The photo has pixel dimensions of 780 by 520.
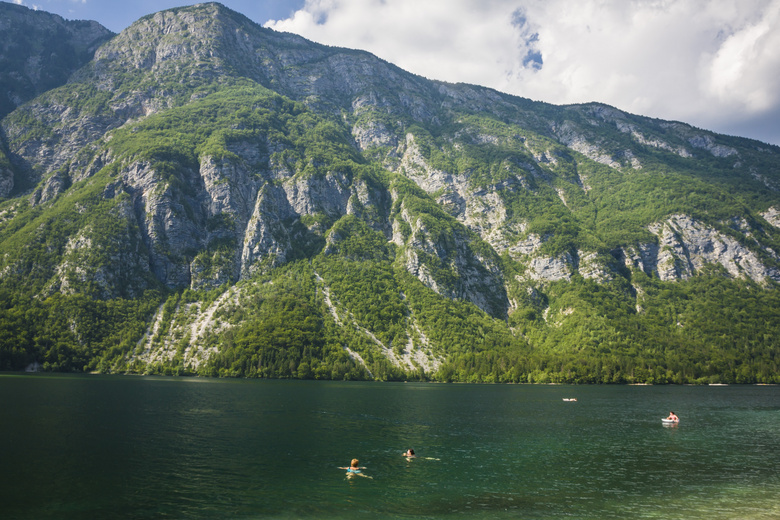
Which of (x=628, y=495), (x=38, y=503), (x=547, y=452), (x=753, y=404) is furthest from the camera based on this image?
(x=753, y=404)

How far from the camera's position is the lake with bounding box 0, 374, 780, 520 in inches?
1332

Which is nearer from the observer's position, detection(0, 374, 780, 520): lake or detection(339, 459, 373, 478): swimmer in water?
detection(0, 374, 780, 520): lake

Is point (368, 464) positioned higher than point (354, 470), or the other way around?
point (354, 470)

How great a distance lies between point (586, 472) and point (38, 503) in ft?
155

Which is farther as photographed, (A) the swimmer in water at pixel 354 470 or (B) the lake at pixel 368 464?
(A) the swimmer in water at pixel 354 470

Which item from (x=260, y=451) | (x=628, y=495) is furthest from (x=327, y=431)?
(x=628, y=495)

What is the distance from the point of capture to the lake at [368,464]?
33834 millimetres

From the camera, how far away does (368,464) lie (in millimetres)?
47812

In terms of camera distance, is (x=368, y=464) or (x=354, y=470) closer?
(x=354, y=470)

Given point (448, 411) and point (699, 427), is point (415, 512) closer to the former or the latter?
Answer: point (448, 411)

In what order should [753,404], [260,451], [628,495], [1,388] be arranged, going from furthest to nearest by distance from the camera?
[753,404] < [1,388] < [260,451] < [628,495]

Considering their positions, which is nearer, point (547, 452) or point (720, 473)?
point (720, 473)

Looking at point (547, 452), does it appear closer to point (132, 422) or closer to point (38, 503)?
point (38, 503)

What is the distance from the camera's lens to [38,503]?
104 ft
